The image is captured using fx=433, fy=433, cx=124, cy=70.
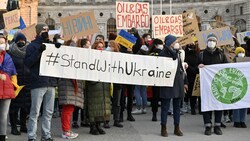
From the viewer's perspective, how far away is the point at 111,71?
32.7ft

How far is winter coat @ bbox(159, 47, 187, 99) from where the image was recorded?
10.0m

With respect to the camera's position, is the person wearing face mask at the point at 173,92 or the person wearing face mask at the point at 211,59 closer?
the person wearing face mask at the point at 173,92

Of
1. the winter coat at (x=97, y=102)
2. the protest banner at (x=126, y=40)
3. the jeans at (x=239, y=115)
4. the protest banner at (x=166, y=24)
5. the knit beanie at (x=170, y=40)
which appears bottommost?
the jeans at (x=239, y=115)

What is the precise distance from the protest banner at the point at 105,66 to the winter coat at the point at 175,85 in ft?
0.32

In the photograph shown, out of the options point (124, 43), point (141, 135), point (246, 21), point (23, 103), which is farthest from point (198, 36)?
point (246, 21)

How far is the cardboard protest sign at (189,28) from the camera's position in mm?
14055

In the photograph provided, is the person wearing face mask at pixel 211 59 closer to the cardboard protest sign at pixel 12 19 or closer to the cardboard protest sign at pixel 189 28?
the cardboard protest sign at pixel 189 28

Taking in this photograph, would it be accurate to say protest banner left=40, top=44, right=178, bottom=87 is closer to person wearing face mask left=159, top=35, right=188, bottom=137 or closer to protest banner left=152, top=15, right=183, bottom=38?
person wearing face mask left=159, top=35, right=188, bottom=137

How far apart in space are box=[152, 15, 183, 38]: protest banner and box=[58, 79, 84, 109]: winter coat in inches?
241

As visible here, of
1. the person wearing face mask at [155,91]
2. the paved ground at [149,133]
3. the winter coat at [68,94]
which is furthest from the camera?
the person wearing face mask at [155,91]

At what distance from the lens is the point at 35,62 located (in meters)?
8.66

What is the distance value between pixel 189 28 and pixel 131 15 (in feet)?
6.96

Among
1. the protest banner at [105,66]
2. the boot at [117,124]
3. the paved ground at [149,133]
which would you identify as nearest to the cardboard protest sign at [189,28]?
the paved ground at [149,133]

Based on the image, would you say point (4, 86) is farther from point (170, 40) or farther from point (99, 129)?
point (170, 40)
